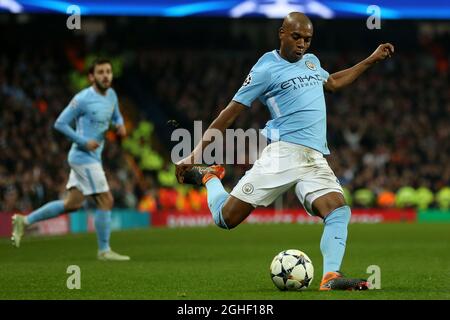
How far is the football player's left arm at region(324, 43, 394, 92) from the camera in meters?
7.93

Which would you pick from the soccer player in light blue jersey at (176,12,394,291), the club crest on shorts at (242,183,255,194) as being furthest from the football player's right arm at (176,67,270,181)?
the club crest on shorts at (242,183,255,194)

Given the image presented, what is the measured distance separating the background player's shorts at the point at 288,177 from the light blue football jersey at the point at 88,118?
174 inches

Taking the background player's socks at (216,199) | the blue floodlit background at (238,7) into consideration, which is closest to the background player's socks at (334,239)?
the background player's socks at (216,199)

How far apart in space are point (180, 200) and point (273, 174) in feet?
62.5

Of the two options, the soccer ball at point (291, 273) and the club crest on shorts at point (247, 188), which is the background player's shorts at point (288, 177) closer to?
the club crest on shorts at point (247, 188)

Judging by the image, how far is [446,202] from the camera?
27.4m

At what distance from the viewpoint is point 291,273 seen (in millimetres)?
7160

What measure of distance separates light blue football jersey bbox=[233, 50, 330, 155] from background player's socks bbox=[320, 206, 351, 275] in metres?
0.56

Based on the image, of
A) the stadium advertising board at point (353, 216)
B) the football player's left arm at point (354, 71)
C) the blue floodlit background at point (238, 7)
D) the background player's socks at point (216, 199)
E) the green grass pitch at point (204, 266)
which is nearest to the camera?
the green grass pitch at point (204, 266)

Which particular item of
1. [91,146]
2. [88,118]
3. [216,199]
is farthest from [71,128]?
[216,199]

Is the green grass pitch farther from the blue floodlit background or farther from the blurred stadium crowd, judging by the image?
the blurred stadium crowd

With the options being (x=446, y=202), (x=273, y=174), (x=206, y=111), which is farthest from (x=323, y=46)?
(x=273, y=174)

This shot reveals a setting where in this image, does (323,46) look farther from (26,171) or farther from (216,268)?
(216,268)

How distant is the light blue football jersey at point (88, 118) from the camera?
1145cm
